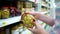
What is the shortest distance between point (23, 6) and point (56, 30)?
967 millimetres

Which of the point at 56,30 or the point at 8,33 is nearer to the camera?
the point at 56,30

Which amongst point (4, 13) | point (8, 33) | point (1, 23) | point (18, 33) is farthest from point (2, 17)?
point (18, 33)

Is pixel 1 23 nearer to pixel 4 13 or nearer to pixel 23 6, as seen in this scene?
pixel 4 13

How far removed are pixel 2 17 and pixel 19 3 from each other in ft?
1.77

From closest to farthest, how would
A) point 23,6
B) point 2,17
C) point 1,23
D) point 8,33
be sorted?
1. point 1,23
2. point 2,17
3. point 8,33
4. point 23,6

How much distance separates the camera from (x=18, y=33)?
62.2 inches

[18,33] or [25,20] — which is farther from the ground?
[25,20]

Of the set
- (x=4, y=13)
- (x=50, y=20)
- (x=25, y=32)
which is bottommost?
(x=25, y=32)

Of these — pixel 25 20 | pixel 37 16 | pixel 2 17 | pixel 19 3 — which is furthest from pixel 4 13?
pixel 19 3

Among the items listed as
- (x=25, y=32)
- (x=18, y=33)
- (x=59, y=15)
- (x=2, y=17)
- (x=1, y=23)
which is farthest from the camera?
(x=25, y=32)

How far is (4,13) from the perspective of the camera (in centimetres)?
128

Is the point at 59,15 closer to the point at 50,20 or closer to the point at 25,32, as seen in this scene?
the point at 50,20

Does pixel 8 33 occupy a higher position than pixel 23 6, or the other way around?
pixel 23 6

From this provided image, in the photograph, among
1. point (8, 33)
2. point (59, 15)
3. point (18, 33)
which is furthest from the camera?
point (18, 33)
